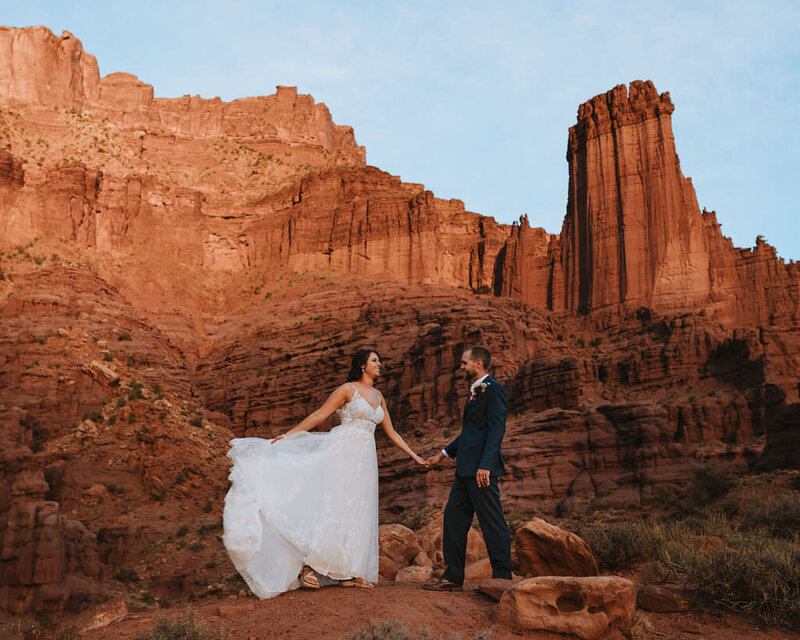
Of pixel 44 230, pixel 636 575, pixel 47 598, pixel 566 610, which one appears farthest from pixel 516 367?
pixel 44 230

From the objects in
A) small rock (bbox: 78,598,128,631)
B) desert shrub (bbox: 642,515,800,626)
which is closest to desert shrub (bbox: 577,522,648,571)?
desert shrub (bbox: 642,515,800,626)

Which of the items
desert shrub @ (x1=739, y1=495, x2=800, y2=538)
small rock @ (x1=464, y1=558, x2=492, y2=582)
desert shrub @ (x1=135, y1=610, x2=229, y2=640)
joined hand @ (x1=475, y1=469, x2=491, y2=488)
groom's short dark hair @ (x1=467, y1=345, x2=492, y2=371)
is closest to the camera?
desert shrub @ (x1=135, y1=610, x2=229, y2=640)

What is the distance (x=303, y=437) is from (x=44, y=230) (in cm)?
6168

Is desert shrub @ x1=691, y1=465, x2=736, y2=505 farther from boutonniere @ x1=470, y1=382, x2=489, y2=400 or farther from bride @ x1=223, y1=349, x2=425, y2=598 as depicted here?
bride @ x1=223, y1=349, x2=425, y2=598

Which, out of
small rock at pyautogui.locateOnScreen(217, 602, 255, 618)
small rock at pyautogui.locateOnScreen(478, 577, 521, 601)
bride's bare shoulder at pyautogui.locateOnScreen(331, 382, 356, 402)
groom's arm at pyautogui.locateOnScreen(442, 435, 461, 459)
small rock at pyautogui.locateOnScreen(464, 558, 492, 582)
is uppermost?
bride's bare shoulder at pyautogui.locateOnScreen(331, 382, 356, 402)

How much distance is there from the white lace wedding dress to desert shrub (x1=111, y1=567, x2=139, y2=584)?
19.0 m

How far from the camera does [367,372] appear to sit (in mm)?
7684

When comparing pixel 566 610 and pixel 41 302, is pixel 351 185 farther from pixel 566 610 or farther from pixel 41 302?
pixel 566 610

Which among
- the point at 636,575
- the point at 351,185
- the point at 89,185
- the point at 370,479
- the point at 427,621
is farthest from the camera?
the point at 351,185

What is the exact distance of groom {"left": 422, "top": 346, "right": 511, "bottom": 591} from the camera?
7.03m

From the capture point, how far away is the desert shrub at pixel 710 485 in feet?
78.3

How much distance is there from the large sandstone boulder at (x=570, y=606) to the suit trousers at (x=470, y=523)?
1078 millimetres

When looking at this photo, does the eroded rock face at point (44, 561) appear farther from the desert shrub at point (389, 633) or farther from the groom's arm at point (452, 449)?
the desert shrub at point (389, 633)

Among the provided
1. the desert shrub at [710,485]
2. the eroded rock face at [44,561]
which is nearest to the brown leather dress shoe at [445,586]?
the eroded rock face at [44,561]
